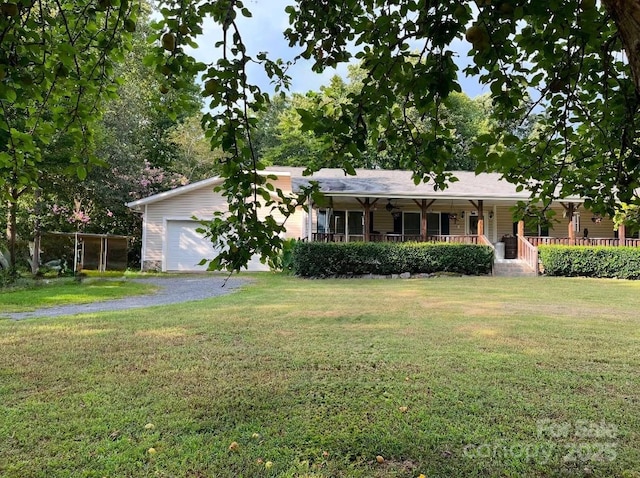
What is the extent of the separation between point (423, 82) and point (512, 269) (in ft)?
48.1

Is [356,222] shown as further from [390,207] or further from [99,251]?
[99,251]

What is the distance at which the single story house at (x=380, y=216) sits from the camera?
15828mm

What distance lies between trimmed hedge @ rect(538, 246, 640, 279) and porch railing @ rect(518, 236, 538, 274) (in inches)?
13.6

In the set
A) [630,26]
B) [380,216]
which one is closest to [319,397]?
[630,26]

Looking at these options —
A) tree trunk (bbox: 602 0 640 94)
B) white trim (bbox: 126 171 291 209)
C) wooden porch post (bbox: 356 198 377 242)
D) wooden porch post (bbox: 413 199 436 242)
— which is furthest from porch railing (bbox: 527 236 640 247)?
tree trunk (bbox: 602 0 640 94)

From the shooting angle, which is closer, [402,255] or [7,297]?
[7,297]

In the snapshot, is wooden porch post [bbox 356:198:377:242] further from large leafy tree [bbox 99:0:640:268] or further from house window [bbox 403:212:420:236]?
large leafy tree [bbox 99:0:640:268]

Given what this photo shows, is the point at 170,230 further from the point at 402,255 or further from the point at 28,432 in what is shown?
the point at 28,432

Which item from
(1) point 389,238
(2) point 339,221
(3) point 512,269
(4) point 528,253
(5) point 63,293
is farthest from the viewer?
(2) point 339,221

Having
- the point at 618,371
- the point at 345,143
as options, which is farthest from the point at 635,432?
the point at 345,143

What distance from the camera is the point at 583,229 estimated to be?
1845 cm

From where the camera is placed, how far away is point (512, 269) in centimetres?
1516

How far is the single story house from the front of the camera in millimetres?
15828

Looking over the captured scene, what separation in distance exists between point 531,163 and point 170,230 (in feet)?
53.2
